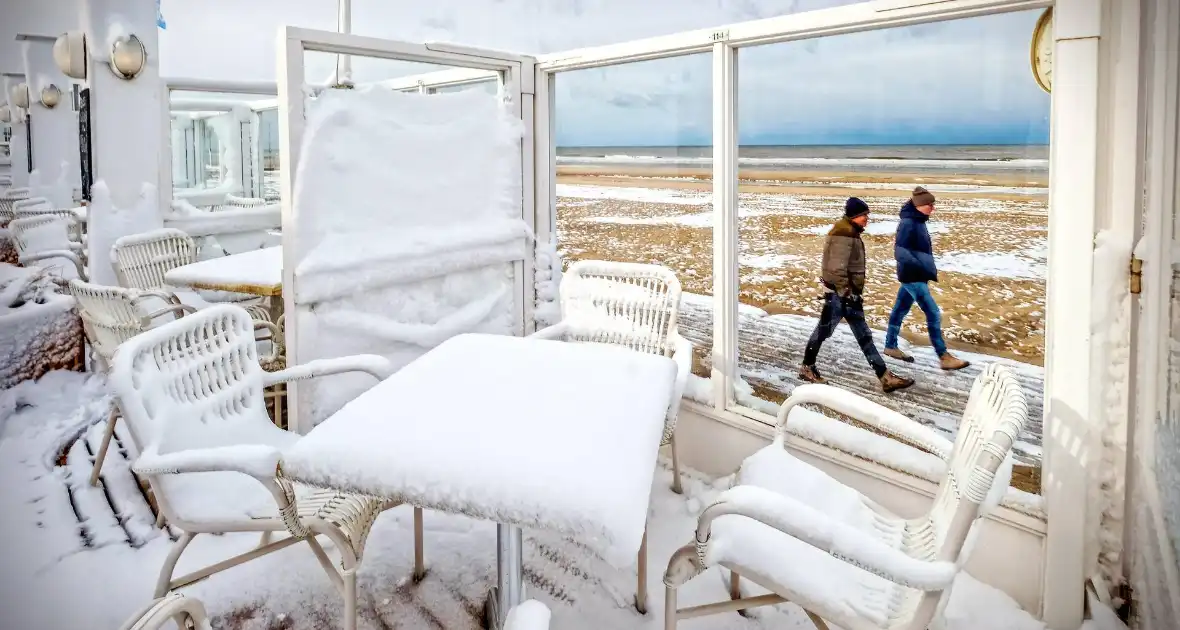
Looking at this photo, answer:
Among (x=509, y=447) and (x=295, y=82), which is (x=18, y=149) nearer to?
(x=295, y=82)

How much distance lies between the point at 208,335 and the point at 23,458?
164 cm

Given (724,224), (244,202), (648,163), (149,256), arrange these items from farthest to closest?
(244,202)
(149,256)
(648,163)
(724,224)

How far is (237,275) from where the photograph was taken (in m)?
3.06

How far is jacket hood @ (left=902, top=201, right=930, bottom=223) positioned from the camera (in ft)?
7.66

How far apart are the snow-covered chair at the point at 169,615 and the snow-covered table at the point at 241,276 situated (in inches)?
85.5

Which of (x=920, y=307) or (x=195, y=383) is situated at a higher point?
(x=920, y=307)

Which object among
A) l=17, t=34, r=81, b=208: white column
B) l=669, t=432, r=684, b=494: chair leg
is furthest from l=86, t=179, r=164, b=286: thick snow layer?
l=669, t=432, r=684, b=494: chair leg

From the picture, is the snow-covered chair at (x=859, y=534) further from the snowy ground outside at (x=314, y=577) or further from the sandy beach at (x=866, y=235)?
the sandy beach at (x=866, y=235)

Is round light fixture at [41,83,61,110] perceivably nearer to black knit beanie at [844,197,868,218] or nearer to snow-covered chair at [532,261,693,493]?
snow-covered chair at [532,261,693,493]

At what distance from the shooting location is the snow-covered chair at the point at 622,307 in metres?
2.64

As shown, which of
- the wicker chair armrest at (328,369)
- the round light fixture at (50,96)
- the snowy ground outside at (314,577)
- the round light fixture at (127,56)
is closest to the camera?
the snowy ground outside at (314,577)

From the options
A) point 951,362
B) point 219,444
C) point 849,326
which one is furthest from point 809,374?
point 219,444

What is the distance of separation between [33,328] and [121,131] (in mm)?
1596

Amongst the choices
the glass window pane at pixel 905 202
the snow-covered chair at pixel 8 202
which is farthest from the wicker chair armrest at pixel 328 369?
the snow-covered chair at pixel 8 202
